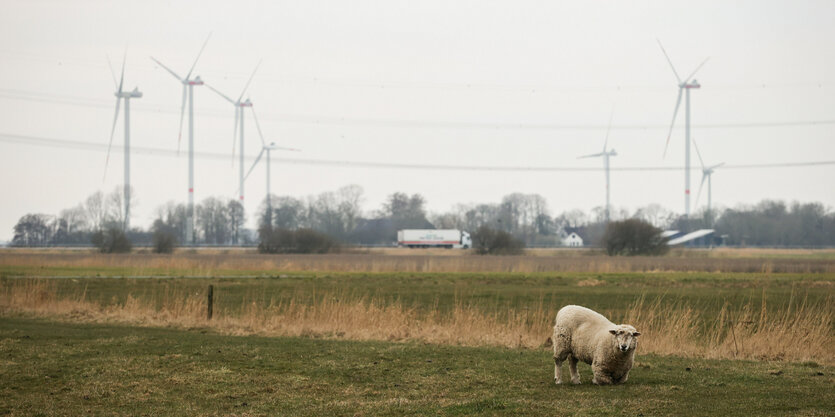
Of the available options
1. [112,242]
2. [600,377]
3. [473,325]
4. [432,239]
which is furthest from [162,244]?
[600,377]

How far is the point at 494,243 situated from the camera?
334 feet

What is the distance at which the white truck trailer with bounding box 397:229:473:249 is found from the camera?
476 feet

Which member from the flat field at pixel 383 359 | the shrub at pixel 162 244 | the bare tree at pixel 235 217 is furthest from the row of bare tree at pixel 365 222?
the flat field at pixel 383 359

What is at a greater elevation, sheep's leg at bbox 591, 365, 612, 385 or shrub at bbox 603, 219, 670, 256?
shrub at bbox 603, 219, 670, 256

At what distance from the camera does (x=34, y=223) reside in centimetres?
16312

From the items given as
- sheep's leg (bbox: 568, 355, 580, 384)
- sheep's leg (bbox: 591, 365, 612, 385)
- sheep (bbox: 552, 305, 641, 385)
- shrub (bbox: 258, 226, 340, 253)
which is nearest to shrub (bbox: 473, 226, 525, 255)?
shrub (bbox: 258, 226, 340, 253)

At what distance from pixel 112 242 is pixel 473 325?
8301cm

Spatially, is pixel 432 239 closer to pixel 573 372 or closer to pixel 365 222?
pixel 365 222

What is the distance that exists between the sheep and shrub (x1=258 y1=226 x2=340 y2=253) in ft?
295

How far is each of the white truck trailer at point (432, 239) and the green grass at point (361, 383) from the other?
402ft

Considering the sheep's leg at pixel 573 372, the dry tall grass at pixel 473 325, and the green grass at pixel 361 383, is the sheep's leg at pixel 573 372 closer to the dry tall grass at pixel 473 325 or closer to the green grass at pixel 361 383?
the green grass at pixel 361 383

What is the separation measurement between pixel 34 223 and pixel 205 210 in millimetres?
32133

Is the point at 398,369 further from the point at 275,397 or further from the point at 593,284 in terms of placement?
the point at 593,284

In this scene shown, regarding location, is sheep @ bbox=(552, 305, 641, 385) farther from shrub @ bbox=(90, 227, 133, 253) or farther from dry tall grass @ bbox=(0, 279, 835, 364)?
shrub @ bbox=(90, 227, 133, 253)
